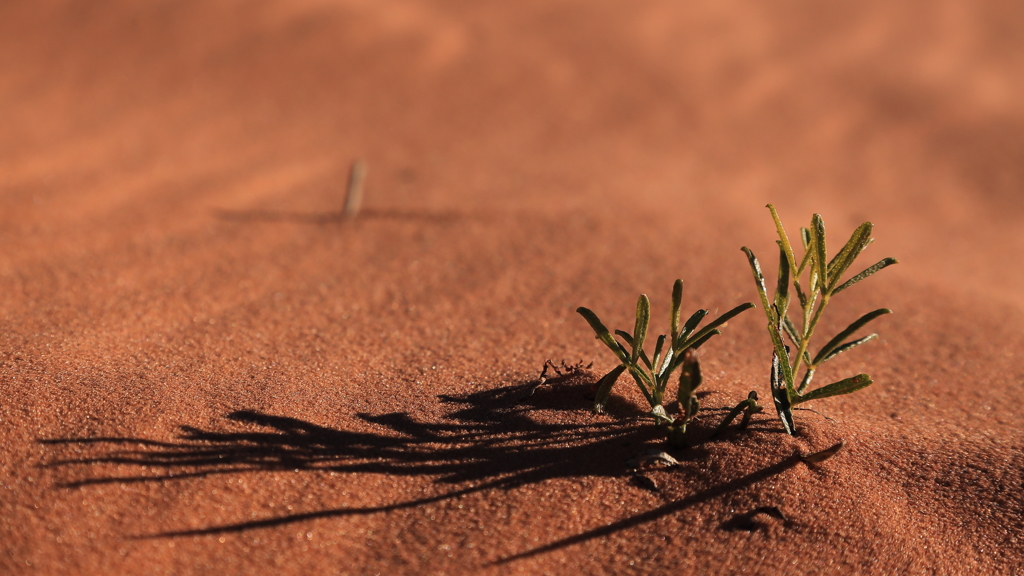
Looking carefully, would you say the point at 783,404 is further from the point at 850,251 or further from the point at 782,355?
the point at 850,251

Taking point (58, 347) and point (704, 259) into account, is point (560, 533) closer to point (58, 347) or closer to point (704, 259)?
point (58, 347)

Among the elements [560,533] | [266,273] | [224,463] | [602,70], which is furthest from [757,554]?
[602,70]

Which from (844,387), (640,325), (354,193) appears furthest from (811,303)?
(354,193)

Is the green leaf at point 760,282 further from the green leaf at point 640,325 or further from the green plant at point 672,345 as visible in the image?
the green leaf at point 640,325

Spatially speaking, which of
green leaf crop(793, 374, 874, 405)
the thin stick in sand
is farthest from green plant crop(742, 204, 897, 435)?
the thin stick in sand

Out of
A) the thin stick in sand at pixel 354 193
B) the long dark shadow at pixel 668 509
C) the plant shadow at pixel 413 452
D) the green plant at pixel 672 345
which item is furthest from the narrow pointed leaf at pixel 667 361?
the thin stick in sand at pixel 354 193
